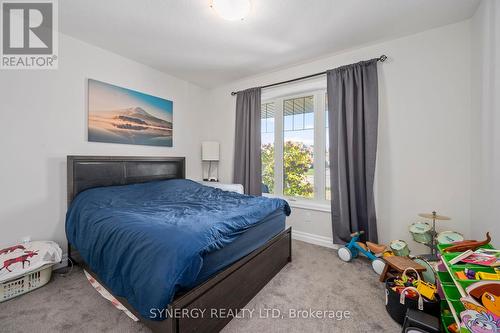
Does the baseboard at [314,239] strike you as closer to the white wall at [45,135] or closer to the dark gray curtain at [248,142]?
the dark gray curtain at [248,142]

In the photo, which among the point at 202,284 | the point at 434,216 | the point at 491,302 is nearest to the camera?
the point at 491,302

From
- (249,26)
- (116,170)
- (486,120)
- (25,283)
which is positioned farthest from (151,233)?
(486,120)

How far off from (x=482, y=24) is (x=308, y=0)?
1.56 meters

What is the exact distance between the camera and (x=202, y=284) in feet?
4.33

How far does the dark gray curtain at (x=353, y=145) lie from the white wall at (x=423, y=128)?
5.7 inches

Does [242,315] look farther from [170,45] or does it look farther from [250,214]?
[170,45]

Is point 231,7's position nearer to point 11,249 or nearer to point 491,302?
point 491,302

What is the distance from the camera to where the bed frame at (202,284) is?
1233 mm

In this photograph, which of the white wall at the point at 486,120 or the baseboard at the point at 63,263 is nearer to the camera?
the white wall at the point at 486,120

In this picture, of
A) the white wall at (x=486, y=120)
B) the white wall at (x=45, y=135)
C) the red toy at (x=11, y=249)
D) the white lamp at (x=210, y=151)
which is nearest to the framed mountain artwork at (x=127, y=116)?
the white wall at (x=45, y=135)

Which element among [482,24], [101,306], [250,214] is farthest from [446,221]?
[101,306]

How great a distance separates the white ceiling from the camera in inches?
76.5

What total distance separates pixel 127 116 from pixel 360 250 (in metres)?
3.50

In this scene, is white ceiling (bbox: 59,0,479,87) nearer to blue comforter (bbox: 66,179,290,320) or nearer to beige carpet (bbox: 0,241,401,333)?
blue comforter (bbox: 66,179,290,320)
